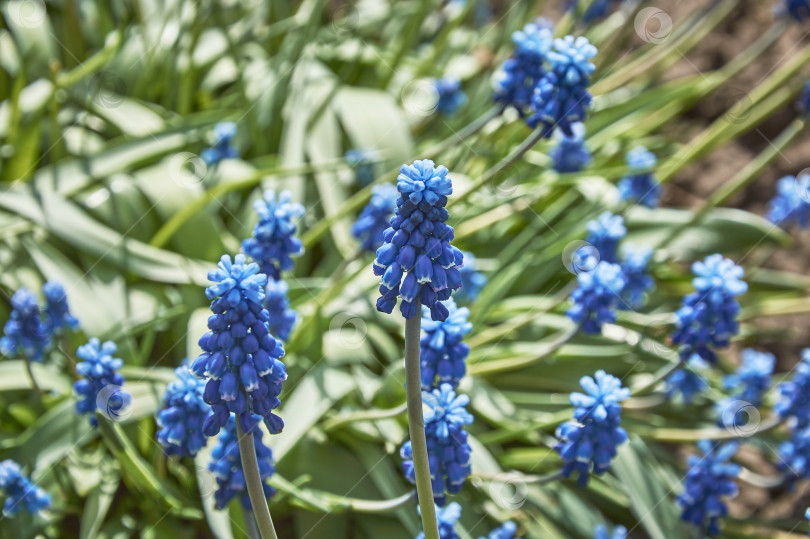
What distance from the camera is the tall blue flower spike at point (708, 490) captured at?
3850mm

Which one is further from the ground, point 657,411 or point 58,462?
point 657,411

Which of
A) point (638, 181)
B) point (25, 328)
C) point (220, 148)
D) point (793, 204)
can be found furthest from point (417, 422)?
point (793, 204)

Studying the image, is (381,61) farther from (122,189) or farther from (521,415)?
(521,415)

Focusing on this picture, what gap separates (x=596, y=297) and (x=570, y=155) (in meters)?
1.32

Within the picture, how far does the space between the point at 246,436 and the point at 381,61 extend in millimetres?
3529

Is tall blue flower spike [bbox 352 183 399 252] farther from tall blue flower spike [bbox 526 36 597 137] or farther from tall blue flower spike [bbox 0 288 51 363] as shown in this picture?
tall blue flower spike [bbox 0 288 51 363]

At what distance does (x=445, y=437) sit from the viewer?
2.91m

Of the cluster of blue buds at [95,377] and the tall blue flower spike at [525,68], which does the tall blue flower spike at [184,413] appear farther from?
the tall blue flower spike at [525,68]

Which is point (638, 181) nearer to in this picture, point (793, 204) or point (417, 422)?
point (793, 204)

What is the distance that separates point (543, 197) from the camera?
497 cm

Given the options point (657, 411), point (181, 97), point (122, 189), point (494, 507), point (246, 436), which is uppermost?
point (181, 97)

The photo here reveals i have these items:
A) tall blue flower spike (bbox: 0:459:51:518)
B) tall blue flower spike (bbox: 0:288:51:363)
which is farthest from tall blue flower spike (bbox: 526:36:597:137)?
tall blue flower spike (bbox: 0:459:51:518)

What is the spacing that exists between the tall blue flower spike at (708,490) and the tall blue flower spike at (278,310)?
6.28 ft

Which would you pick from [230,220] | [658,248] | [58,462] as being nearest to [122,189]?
[230,220]
